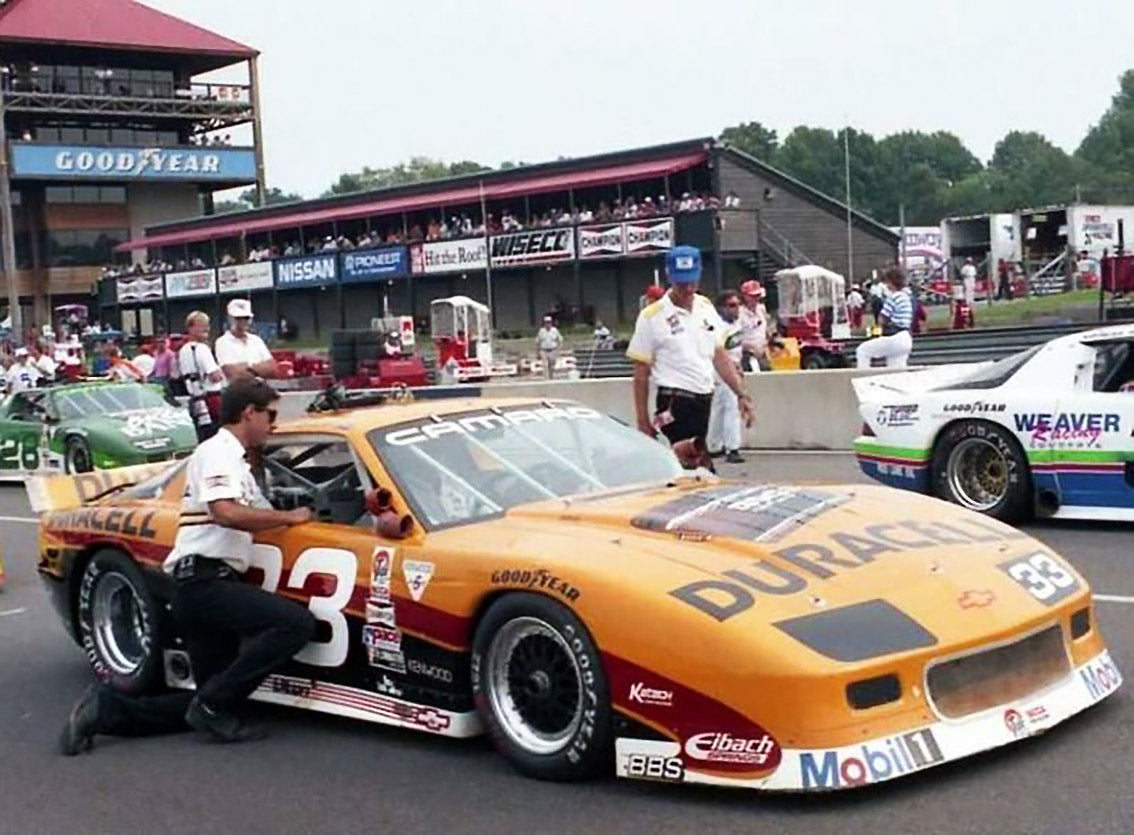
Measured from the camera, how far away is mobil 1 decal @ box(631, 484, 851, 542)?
5453mm

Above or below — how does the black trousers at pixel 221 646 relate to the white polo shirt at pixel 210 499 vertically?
below

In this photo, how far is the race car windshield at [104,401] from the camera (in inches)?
735

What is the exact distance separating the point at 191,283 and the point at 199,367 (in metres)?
48.9

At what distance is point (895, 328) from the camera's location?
1669 cm

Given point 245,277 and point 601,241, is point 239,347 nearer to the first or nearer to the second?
point 601,241

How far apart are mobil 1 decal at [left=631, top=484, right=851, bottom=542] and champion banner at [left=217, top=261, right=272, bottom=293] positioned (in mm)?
54510

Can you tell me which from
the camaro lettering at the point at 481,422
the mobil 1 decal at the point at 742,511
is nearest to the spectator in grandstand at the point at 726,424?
the camaro lettering at the point at 481,422

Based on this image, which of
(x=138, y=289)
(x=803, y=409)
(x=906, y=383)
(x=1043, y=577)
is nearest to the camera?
(x=1043, y=577)

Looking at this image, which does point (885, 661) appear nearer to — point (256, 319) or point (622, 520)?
point (622, 520)

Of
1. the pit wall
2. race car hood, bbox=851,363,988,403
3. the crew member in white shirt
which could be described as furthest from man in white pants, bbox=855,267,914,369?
the crew member in white shirt

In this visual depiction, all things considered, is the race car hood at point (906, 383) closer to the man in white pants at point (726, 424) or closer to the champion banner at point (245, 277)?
the man in white pants at point (726, 424)

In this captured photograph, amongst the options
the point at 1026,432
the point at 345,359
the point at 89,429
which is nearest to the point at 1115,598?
the point at 1026,432

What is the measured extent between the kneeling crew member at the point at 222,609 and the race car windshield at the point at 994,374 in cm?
528

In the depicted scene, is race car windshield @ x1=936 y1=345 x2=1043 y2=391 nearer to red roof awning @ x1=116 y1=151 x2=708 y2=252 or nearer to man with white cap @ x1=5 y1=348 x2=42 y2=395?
man with white cap @ x1=5 y1=348 x2=42 y2=395
